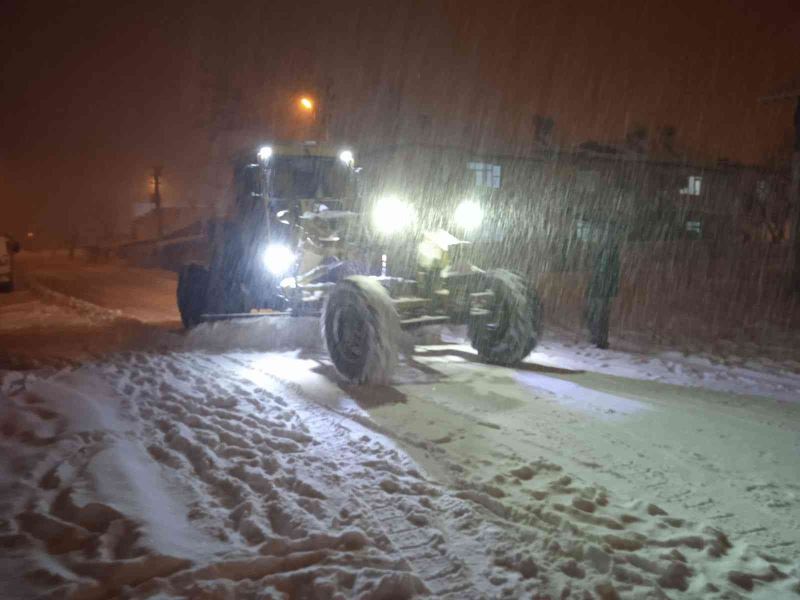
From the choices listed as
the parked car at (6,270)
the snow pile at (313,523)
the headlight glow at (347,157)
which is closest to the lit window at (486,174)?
the headlight glow at (347,157)

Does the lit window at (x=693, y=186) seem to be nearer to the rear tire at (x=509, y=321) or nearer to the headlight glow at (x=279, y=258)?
the rear tire at (x=509, y=321)

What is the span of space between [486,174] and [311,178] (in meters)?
17.3

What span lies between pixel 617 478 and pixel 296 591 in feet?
8.81

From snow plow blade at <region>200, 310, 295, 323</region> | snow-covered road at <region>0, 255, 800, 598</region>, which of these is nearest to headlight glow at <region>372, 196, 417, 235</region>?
snow plow blade at <region>200, 310, 295, 323</region>

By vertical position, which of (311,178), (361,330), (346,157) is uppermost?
(346,157)

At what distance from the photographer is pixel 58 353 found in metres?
9.57

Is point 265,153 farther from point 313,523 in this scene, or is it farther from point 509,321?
point 313,523

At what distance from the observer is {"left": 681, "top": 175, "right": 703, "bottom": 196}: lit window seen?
31266mm

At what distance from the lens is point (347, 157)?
34.8ft

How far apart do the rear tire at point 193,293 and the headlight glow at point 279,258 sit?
5.21 feet

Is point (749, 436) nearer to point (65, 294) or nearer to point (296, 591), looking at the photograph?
point (296, 591)

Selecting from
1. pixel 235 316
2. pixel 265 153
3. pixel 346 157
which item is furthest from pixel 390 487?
pixel 346 157

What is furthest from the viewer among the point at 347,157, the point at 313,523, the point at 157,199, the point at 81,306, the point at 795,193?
the point at 157,199

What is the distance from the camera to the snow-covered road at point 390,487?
3.66 metres
